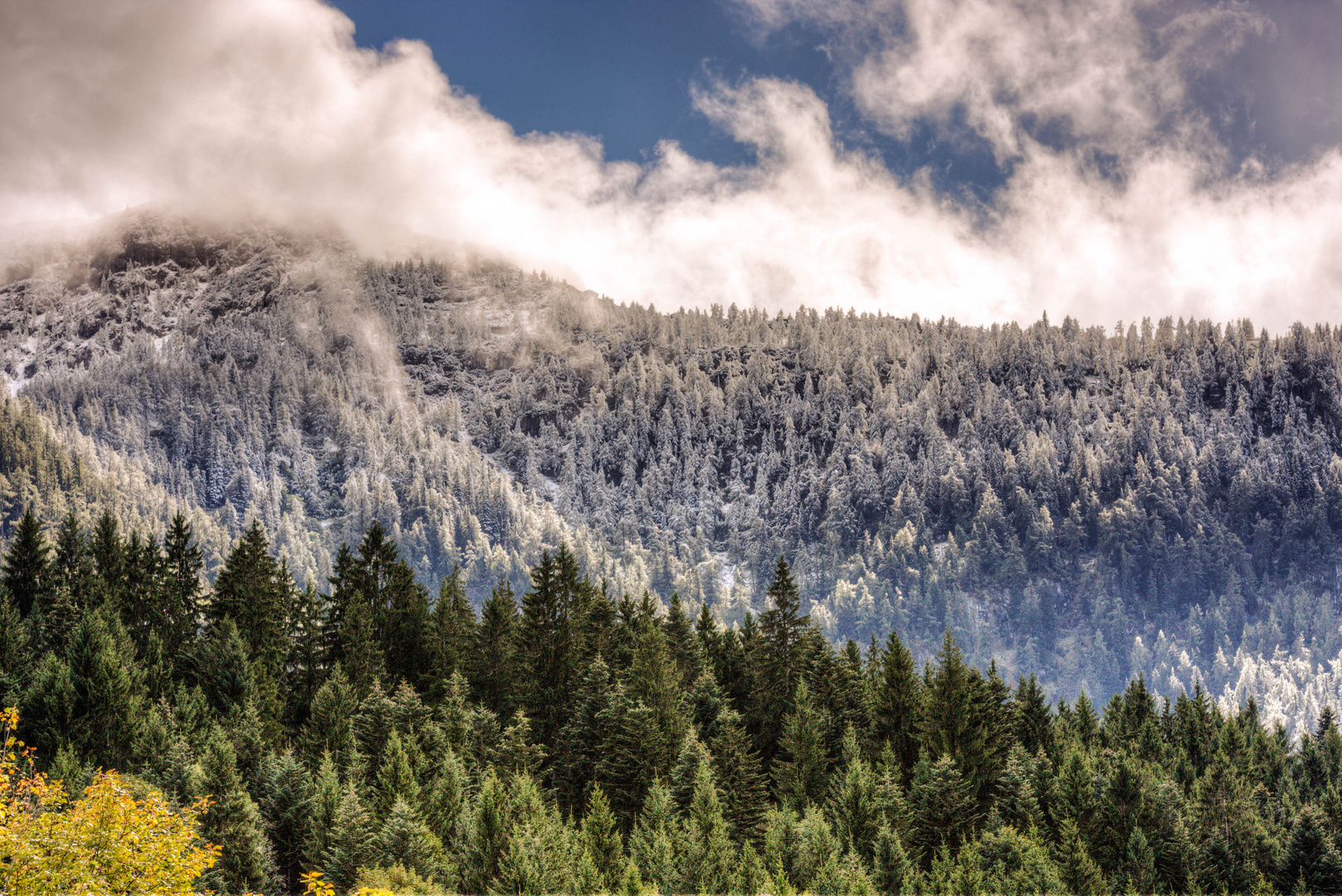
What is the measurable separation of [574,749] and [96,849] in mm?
58291

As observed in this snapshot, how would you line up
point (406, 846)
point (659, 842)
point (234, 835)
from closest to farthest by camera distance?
point (406, 846) < point (234, 835) < point (659, 842)

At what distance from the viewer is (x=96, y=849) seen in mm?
32188

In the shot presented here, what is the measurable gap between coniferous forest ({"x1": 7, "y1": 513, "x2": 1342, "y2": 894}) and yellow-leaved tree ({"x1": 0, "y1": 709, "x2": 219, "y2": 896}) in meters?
26.4

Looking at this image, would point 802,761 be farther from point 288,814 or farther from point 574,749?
point 288,814

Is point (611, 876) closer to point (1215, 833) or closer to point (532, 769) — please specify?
point (532, 769)

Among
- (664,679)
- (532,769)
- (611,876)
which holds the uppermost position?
(664,679)

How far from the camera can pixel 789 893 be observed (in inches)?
2415

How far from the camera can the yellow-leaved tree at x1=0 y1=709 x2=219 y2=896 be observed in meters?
30.8

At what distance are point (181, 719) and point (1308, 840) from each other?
94.7 m

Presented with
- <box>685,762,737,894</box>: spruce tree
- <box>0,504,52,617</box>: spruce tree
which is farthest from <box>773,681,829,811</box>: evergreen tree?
<box>0,504,52,617</box>: spruce tree

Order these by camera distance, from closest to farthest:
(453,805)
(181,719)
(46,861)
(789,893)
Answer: (46,861)
(789,893)
(453,805)
(181,719)

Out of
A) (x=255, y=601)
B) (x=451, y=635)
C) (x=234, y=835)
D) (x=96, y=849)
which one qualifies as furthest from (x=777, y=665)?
(x=96, y=849)

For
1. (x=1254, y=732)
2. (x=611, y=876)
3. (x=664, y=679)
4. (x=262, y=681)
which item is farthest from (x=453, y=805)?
(x=1254, y=732)

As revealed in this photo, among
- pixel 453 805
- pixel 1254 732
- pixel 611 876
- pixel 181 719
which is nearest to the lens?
pixel 611 876
